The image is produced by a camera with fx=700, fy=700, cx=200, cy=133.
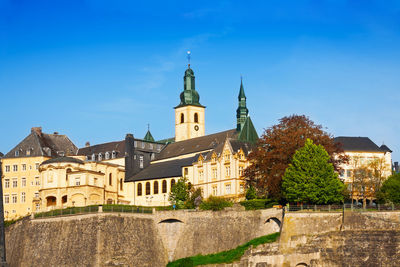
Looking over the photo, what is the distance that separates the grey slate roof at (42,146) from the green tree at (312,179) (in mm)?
44537

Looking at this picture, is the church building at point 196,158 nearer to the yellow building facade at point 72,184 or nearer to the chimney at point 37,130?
the yellow building facade at point 72,184

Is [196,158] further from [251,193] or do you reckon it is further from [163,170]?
[251,193]

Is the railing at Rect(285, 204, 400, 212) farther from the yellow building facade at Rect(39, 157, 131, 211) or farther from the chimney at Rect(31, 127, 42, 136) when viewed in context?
the chimney at Rect(31, 127, 42, 136)

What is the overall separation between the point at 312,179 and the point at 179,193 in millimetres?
22460

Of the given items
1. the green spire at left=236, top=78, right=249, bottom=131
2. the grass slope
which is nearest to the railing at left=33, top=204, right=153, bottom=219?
the grass slope

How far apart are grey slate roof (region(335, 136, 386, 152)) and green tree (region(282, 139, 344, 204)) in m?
21.5

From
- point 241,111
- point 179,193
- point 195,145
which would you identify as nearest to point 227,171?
point 179,193

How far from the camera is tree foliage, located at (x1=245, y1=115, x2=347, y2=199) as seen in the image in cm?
7150

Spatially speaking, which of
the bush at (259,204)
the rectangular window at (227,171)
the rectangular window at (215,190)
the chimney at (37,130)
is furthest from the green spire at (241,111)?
the chimney at (37,130)

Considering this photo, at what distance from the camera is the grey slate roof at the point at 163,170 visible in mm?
93269

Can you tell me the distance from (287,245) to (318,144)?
44.2 feet

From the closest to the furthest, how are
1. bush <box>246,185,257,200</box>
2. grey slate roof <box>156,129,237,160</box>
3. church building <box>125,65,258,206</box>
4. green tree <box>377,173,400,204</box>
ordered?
green tree <box>377,173,400,204</box> < bush <box>246,185,257,200</box> < church building <box>125,65,258,206</box> < grey slate roof <box>156,129,237,160</box>

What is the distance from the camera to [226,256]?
67.9 m

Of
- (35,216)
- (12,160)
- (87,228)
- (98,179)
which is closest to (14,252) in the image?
(35,216)
